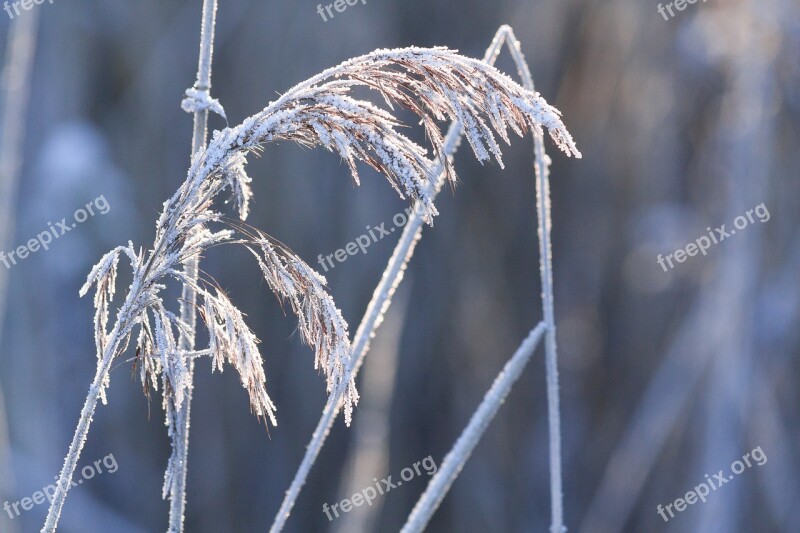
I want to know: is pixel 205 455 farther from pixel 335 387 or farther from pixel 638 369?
pixel 335 387

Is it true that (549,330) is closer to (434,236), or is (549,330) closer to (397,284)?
(397,284)

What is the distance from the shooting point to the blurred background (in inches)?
104

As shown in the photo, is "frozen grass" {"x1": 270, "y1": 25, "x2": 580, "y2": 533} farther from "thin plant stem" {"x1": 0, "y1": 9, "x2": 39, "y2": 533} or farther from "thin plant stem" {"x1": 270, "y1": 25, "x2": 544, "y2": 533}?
"thin plant stem" {"x1": 0, "y1": 9, "x2": 39, "y2": 533}

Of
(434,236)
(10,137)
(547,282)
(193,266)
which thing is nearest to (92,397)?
(193,266)

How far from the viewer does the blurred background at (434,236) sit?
263cm

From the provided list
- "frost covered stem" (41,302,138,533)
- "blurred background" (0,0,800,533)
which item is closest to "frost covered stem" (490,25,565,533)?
"frost covered stem" (41,302,138,533)

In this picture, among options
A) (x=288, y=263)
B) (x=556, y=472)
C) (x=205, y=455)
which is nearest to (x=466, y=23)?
(x=205, y=455)

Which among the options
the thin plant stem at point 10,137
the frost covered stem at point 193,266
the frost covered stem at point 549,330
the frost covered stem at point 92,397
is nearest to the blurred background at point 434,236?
the thin plant stem at point 10,137

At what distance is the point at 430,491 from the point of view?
758 millimetres

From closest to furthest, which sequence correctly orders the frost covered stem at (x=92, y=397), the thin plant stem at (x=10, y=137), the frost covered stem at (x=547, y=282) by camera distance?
1. the frost covered stem at (x=92, y=397)
2. the frost covered stem at (x=547, y=282)
3. the thin plant stem at (x=10, y=137)

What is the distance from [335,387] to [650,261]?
7.56 ft

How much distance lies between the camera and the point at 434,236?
2.74 meters

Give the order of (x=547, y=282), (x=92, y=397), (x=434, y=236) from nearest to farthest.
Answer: (x=92, y=397), (x=547, y=282), (x=434, y=236)

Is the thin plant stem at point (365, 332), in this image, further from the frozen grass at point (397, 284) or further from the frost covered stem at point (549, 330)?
the frost covered stem at point (549, 330)
